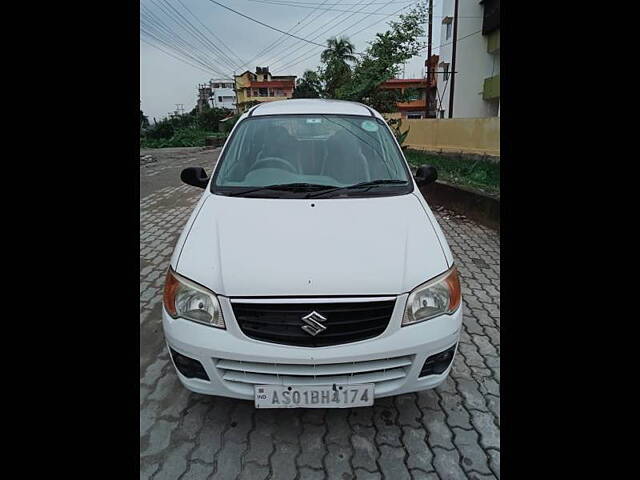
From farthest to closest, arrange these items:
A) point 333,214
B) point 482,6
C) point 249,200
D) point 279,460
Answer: point 482,6, point 249,200, point 333,214, point 279,460

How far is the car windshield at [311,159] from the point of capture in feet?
7.98

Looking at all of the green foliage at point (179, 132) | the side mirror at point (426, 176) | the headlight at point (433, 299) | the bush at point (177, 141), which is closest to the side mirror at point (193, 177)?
the side mirror at point (426, 176)

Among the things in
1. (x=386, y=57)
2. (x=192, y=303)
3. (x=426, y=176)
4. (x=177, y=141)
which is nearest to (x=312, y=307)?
(x=192, y=303)

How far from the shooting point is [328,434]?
6.23 feet

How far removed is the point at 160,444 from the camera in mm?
1869

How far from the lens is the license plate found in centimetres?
163

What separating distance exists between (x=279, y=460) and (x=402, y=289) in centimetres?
101

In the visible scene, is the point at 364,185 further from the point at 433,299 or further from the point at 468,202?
the point at 468,202

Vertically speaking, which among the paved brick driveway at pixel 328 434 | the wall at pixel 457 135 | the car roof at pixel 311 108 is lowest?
the paved brick driveway at pixel 328 434

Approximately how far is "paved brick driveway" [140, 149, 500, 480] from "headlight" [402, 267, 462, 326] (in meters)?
0.67

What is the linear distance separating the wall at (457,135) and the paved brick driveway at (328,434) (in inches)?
298

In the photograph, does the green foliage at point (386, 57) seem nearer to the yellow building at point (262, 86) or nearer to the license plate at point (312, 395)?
the license plate at point (312, 395)
